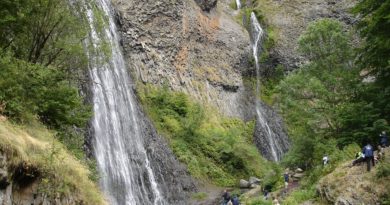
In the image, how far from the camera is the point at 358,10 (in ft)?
81.1

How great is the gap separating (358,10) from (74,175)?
60.4 feet

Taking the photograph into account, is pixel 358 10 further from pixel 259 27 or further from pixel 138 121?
pixel 259 27

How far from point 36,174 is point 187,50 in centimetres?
3476

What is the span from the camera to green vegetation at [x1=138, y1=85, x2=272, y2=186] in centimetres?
3562

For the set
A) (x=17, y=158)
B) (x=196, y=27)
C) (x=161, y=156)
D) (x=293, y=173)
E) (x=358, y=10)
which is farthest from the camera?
(x=196, y=27)

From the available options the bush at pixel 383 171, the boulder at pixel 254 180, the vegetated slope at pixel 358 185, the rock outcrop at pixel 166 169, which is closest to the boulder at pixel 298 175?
the boulder at pixel 254 180

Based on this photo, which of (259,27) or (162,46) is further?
(259,27)

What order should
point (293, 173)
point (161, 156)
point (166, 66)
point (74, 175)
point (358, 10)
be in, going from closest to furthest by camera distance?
1. point (74, 175)
2. point (358, 10)
3. point (293, 173)
4. point (161, 156)
5. point (166, 66)

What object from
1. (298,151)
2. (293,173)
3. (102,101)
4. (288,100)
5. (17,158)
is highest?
(17,158)

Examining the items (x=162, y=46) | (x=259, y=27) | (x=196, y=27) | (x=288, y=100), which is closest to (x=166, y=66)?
(x=162, y=46)

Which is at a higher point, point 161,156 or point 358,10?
point 358,10

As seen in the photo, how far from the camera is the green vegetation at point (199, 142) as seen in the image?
35.6 meters

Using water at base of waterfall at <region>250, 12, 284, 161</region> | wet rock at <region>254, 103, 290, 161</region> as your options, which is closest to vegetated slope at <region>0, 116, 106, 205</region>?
wet rock at <region>254, 103, 290, 161</region>

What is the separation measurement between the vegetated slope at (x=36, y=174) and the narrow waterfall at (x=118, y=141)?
39.2 ft
